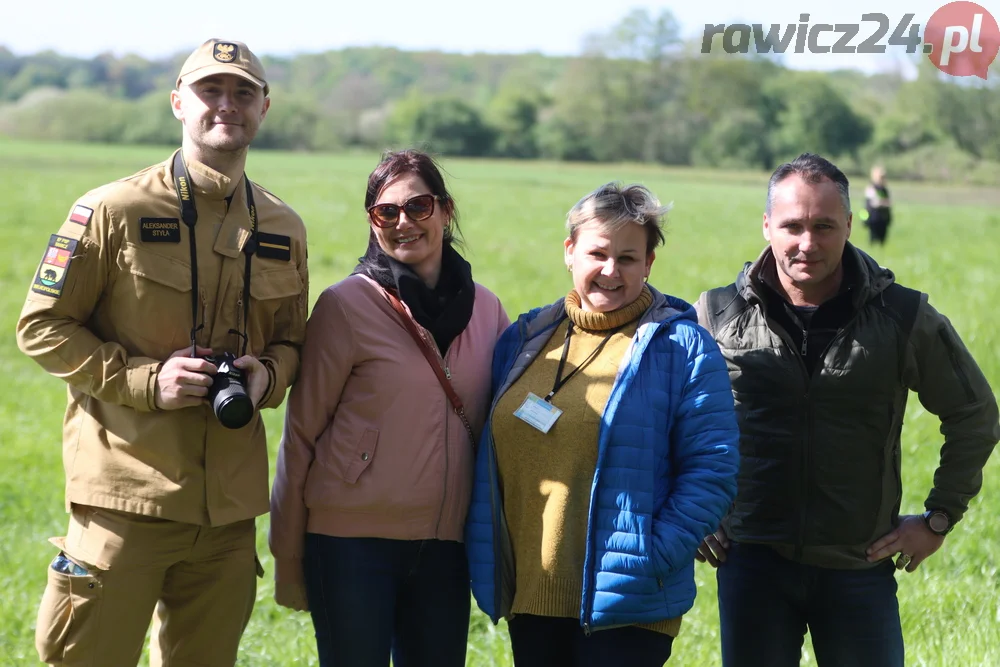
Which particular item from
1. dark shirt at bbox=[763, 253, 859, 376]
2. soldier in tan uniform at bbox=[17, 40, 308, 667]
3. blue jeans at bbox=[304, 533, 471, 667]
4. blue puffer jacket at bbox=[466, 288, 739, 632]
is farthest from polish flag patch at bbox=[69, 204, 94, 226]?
dark shirt at bbox=[763, 253, 859, 376]

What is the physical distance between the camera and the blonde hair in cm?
330

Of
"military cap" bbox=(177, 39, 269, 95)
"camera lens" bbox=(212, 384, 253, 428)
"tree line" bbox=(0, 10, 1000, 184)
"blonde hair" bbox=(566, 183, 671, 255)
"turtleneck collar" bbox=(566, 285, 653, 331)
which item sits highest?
"tree line" bbox=(0, 10, 1000, 184)

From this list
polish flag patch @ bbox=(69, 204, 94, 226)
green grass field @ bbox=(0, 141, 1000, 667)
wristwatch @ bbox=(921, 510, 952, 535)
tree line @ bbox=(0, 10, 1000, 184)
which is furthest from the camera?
tree line @ bbox=(0, 10, 1000, 184)

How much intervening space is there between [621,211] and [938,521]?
1.54 meters

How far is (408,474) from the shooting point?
3441 mm

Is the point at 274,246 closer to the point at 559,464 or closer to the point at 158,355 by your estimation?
the point at 158,355

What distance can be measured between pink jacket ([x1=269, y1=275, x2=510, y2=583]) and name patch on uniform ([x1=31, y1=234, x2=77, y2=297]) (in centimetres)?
79

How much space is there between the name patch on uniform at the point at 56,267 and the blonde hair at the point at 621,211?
159 cm

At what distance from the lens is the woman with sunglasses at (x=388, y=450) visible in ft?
11.3

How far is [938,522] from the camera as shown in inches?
143

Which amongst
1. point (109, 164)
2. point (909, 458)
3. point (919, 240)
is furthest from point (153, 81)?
point (909, 458)

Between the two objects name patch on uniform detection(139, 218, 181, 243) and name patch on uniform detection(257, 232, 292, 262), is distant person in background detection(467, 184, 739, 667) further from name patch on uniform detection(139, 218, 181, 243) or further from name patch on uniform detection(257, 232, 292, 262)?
name patch on uniform detection(139, 218, 181, 243)

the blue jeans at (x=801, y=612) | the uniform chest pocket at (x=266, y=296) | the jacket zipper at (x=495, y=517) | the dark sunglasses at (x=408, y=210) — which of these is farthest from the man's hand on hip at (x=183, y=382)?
the blue jeans at (x=801, y=612)

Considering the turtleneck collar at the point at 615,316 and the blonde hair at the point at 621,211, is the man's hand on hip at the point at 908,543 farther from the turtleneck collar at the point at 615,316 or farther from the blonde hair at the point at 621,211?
the blonde hair at the point at 621,211
